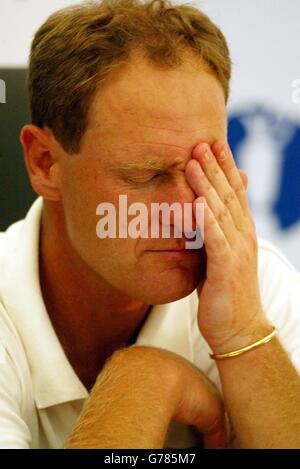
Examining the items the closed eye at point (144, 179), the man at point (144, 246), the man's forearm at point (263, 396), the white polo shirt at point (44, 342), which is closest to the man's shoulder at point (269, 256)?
the white polo shirt at point (44, 342)

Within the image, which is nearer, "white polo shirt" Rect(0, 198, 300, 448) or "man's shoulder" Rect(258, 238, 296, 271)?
"white polo shirt" Rect(0, 198, 300, 448)

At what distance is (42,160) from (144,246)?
265 mm

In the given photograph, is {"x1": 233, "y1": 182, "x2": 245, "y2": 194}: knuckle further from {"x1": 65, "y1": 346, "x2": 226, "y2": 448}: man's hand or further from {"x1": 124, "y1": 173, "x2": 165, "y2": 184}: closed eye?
{"x1": 65, "y1": 346, "x2": 226, "y2": 448}: man's hand

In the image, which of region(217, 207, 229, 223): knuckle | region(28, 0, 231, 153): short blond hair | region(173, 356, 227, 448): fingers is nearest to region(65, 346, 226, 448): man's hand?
region(173, 356, 227, 448): fingers

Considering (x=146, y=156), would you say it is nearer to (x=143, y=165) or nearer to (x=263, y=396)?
(x=143, y=165)

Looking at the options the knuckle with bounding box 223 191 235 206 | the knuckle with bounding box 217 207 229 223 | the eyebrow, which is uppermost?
the eyebrow

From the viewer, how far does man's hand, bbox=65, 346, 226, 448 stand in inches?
32.3

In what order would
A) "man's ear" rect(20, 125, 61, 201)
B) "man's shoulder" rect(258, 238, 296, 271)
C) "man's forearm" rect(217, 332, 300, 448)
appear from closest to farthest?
1. "man's forearm" rect(217, 332, 300, 448)
2. "man's ear" rect(20, 125, 61, 201)
3. "man's shoulder" rect(258, 238, 296, 271)

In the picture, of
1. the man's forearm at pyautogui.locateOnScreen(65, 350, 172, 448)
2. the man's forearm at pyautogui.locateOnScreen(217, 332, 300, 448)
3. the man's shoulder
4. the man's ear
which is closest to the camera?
the man's forearm at pyautogui.locateOnScreen(65, 350, 172, 448)

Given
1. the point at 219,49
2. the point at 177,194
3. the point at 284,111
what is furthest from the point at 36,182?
the point at 284,111

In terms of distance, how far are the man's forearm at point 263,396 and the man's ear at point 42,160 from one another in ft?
1.35

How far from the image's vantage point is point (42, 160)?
1083mm

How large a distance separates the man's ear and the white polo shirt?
9 centimetres
